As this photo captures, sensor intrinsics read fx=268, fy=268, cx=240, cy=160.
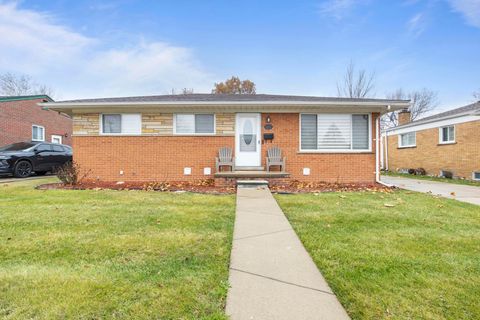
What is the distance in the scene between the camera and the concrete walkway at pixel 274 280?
1957 millimetres

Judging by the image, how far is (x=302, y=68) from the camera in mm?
19922

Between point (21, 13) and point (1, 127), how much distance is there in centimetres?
749

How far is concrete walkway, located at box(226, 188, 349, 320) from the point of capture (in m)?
1.96

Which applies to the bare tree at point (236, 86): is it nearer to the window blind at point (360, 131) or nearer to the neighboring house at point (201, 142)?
the neighboring house at point (201, 142)

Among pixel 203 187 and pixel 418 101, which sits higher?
pixel 418 101

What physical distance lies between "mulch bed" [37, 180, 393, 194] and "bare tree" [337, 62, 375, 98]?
21136 mm

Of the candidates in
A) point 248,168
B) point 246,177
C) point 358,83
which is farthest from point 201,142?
point 358,83

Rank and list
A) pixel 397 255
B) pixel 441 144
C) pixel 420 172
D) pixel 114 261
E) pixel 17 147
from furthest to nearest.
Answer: pixel 420 172 < pixel 441 144 < pixel 17 147 < pixel 397 255 < pixel 114 261

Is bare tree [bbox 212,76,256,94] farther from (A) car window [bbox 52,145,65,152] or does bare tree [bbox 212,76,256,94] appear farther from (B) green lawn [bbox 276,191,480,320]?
(B) green lawn [bbox 276,191,480,320]

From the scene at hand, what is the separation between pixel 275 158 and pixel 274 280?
7.16m

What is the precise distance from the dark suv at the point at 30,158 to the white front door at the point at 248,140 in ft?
30.8

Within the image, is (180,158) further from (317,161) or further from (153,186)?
(317,161)

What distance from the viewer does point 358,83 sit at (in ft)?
89.4

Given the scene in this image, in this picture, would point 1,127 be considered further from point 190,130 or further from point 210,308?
point 210,308
